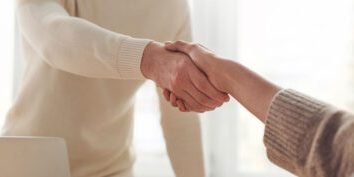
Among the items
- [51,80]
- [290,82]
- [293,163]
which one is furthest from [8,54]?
[293,163]

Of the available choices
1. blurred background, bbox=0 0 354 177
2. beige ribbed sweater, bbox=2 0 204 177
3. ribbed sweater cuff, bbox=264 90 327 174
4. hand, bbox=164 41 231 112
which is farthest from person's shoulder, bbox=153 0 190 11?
ribbed sweater cuff, bbox=264 90 327 174

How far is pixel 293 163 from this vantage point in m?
0.66

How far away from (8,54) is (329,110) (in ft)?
5.14

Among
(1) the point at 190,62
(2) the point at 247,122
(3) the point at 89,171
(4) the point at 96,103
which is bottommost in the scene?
(2) the point at 247,122

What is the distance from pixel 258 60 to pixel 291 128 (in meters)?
1.08

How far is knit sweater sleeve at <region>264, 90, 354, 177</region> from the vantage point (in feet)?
1.99

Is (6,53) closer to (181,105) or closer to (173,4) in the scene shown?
(173,4)

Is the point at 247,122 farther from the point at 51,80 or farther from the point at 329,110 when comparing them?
the point at 329,110

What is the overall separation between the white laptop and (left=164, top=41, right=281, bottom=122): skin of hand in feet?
1.05

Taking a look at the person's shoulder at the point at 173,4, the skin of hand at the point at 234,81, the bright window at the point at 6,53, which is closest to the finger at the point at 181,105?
the skin of hand at the point at 234,81

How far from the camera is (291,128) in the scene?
26.1 inches

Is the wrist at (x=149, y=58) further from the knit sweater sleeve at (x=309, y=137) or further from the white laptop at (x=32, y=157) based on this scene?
the knit sweater sleeve at (x=309, y=137)

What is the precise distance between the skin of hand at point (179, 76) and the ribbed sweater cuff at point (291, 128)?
0.36 m

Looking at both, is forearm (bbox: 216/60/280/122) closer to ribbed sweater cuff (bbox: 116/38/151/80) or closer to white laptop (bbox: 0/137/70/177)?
ribbed sweater cuff (bbox: 116/38/151/80)
